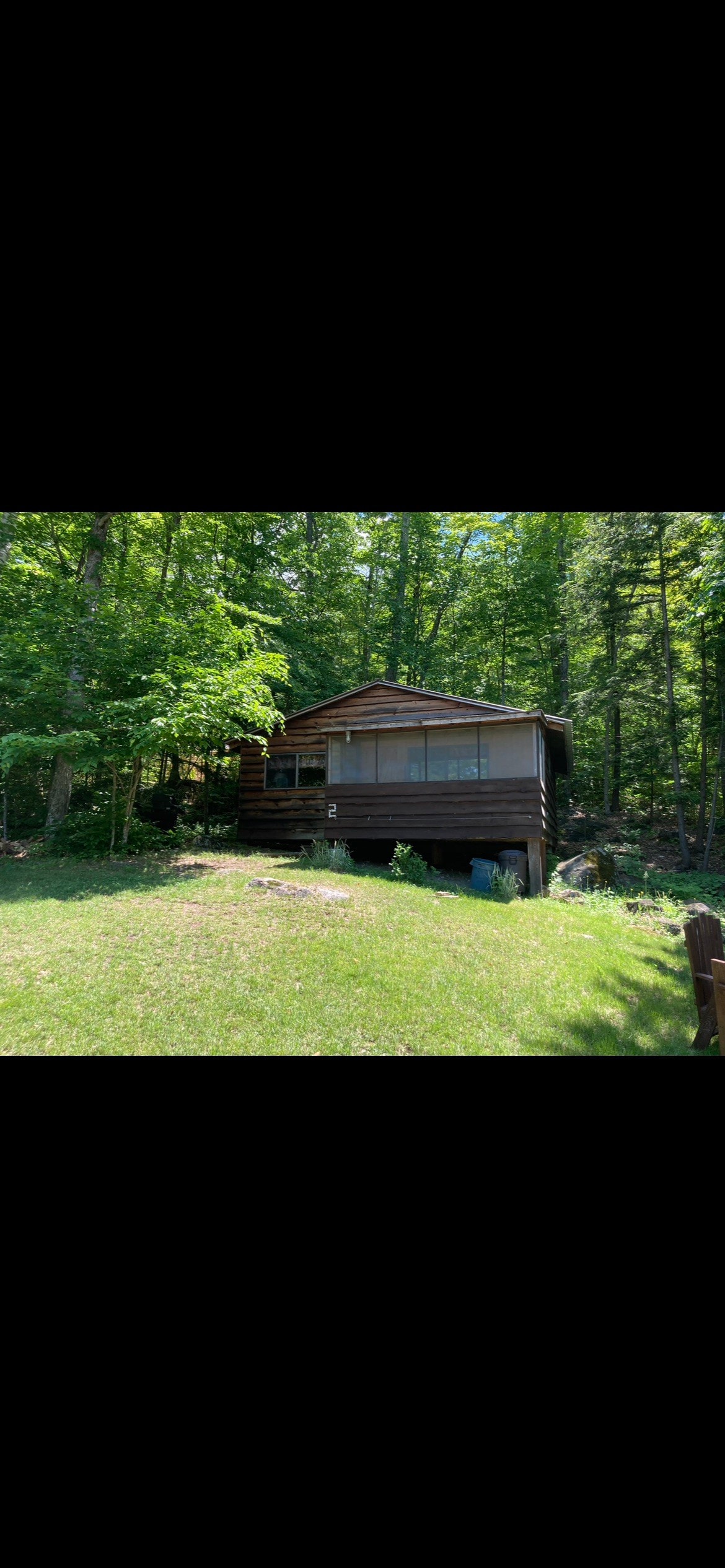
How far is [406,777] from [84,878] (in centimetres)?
391

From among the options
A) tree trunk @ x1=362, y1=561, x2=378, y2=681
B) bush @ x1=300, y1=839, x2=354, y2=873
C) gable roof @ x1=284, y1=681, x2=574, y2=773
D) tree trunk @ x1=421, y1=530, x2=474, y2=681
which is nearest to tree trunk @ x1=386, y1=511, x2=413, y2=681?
tree trunk @ x1=362, y1=561, x2=378, y2=681

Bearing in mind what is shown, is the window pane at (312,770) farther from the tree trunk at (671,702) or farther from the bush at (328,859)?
the tree trunk at (671,702)

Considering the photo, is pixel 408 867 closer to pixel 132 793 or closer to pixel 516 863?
pixel 516 863

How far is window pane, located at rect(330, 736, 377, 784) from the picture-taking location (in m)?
7.13

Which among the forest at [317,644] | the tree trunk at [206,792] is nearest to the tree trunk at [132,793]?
the forest at [317,644]

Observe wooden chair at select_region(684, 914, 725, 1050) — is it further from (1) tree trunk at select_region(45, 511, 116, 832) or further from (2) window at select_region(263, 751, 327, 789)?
(1) tree trunk at select_region(45, 511, 116, 832)

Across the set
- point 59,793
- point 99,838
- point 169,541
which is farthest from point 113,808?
point 169,541

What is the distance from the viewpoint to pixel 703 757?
24.6ft

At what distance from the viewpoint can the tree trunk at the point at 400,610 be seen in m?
8.16

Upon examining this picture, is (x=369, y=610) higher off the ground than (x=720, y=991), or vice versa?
(x=369, y=610)

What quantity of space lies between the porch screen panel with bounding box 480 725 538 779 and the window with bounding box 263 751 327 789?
2.28 m
